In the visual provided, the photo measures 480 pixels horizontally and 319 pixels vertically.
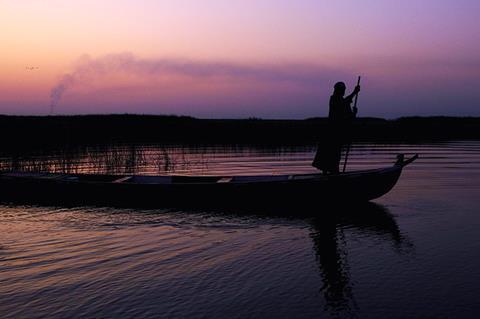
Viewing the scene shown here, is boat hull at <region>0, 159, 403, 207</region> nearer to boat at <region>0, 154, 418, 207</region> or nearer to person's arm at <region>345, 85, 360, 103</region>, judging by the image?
boat at <region>0, 154, 418, 207</region>

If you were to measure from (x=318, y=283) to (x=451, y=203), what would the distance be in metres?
7.30

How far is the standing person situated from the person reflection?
141 cm

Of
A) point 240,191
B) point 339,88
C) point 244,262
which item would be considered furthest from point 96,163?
point 244,262

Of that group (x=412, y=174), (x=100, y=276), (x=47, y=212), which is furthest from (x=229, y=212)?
(x=412, y=174)

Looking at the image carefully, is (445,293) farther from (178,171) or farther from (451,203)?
(178,171)

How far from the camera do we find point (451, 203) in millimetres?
12984

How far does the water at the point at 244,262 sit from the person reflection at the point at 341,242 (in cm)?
2

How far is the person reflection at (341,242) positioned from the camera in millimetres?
6410

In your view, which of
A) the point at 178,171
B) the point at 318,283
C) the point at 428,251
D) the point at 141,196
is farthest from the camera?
the point at 178,171

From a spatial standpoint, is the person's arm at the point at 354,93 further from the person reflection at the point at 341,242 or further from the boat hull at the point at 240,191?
the person reflection at the point at 341,242

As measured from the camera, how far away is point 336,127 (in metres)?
Result: 13.1

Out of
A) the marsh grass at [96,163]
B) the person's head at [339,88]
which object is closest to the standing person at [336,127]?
the person's head at [339,88]

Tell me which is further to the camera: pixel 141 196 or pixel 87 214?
pixel 141 196

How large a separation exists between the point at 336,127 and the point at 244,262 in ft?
20.2
